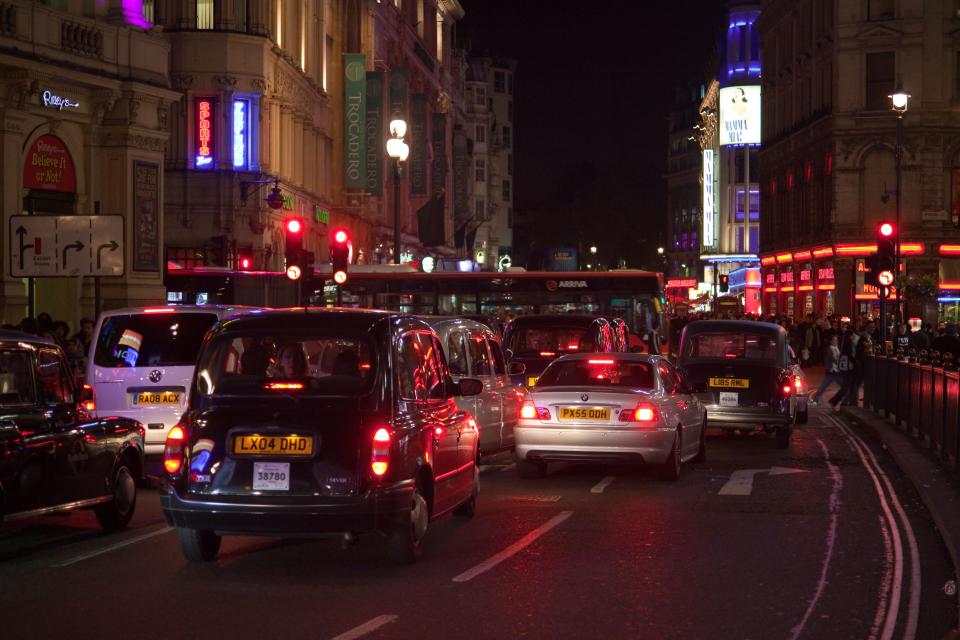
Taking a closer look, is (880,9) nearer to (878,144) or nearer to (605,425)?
(878,144)

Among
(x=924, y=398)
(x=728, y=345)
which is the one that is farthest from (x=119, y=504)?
(x=728, y=345)

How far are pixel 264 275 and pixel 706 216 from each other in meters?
84.5

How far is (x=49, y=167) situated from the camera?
3008 cm

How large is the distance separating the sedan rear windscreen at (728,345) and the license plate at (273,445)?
544 inches

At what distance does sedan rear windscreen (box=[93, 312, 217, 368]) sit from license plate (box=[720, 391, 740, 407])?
8513 mm

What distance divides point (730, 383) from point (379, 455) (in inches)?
497

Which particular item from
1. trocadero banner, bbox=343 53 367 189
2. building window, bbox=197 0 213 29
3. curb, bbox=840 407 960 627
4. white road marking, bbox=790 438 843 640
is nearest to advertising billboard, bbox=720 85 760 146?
trocadero banner, bbox=343 53 367 189

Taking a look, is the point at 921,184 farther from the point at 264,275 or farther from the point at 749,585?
the point at 749,585

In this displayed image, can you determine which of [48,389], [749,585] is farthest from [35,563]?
[749,585]

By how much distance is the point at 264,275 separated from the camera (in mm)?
40469

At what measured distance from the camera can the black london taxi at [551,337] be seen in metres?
24.0

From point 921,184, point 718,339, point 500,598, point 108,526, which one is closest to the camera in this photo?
point 500,598

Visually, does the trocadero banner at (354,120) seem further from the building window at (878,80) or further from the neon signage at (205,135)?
the building window at (878,80)

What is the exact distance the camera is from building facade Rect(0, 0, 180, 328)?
27984 mm
